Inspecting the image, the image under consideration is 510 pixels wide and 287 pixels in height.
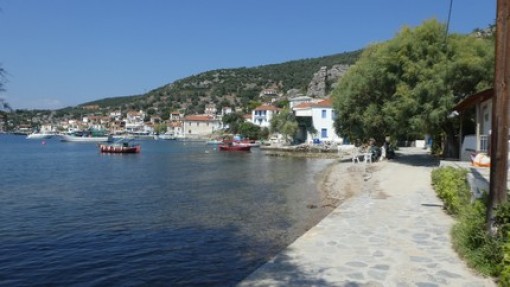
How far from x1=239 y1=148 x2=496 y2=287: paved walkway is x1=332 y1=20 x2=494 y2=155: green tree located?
16361mm

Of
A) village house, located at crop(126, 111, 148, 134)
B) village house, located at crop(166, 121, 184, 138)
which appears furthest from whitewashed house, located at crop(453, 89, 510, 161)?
village house, located at crop(126, 111, 148, 134)

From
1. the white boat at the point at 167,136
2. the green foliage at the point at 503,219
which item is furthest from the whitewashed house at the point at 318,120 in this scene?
the white boat at the point at 167,136

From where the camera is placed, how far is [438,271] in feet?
24.8

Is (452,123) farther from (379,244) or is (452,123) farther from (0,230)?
(0,230)

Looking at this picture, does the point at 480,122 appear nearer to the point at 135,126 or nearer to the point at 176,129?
the point at 176,129

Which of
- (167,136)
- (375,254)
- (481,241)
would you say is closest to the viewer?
(481,241)

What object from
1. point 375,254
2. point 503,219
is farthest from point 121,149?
point 503,219

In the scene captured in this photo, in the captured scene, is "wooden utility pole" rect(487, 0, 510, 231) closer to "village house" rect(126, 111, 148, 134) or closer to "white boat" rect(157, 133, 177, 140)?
"white boat" rect(157, 133, 177, 140)

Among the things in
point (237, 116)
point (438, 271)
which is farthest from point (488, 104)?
point (237, 116)

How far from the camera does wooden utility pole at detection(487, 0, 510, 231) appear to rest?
25.2 ft

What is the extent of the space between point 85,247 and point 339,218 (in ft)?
24.2

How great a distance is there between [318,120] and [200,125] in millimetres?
82062

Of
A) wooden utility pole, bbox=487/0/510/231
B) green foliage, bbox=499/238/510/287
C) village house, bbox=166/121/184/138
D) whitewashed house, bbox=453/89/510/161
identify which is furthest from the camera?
village house, bbox=166/121/184/138

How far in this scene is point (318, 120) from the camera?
2874 inches
